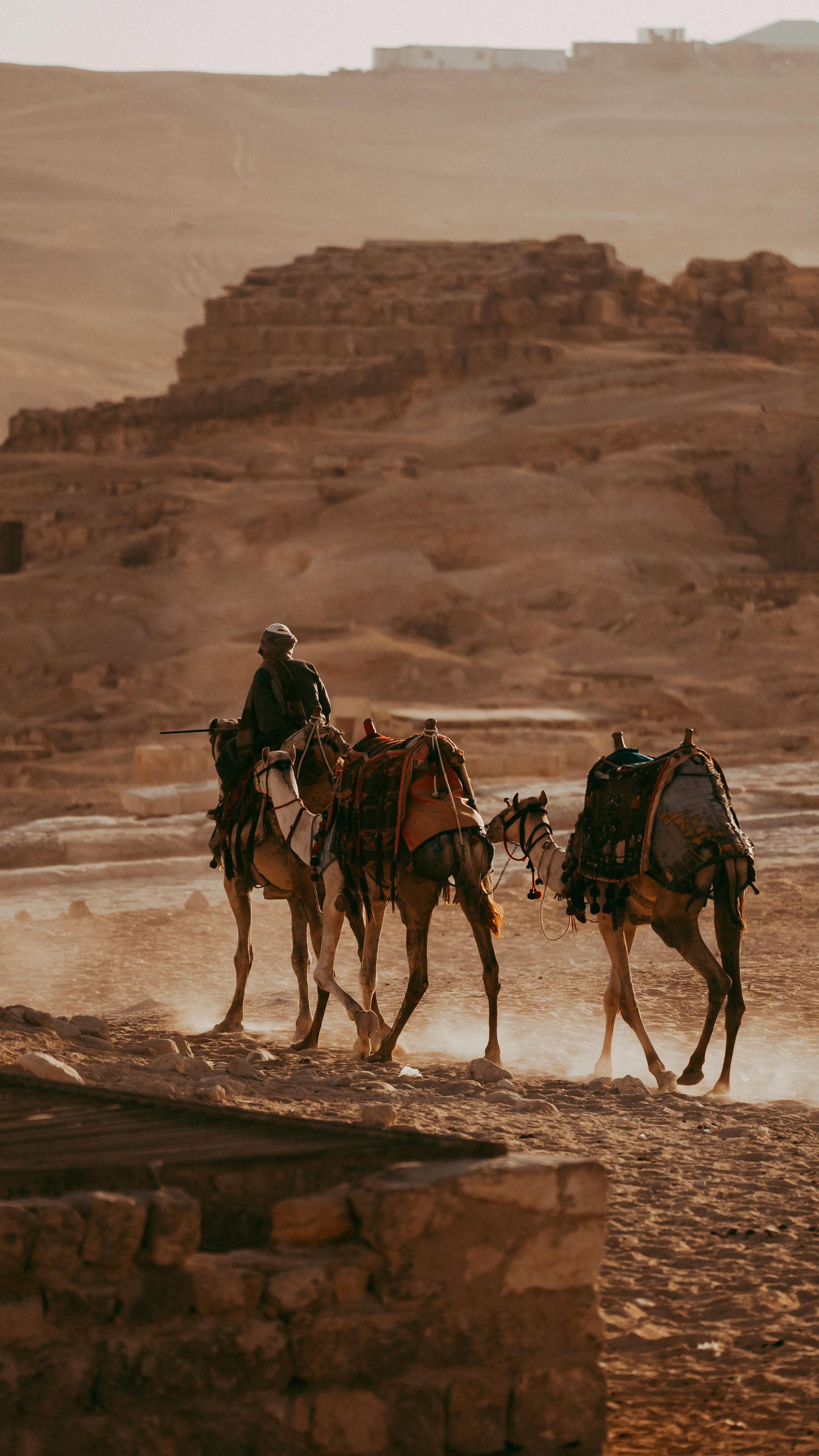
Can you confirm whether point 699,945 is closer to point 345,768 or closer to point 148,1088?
point 345,768

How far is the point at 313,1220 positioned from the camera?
3.84 meters

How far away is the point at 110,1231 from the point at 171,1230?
12 centimetres

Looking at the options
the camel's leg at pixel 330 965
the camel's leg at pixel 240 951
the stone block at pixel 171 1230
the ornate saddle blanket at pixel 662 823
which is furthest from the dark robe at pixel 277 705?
the stone block at pixel 171 1230

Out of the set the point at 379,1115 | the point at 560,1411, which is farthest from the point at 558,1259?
the point at 379,1115

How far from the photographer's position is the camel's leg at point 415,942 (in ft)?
24.6

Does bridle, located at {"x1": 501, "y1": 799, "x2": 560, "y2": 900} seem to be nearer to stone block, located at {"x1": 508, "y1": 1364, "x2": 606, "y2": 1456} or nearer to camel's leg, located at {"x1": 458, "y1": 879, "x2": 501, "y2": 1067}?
camel's leg, located at {"x1": 458, "y1": 879, "x2": 501, "y2": 1067}

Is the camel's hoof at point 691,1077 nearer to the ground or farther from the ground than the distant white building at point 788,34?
nearer to the ground

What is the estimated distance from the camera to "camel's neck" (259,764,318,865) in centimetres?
823

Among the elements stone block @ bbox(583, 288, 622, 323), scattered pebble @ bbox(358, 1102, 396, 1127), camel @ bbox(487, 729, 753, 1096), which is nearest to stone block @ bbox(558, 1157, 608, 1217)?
scattered pebble @ bbox(358, 1102, 396, 1127)

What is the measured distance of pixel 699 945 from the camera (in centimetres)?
750

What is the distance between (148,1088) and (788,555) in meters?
34.1

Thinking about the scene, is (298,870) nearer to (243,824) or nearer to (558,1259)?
(243,824)

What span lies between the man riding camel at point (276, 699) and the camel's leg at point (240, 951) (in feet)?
2.15

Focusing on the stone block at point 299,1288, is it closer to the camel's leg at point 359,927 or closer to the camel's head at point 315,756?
the camel's leg at point 359,927
